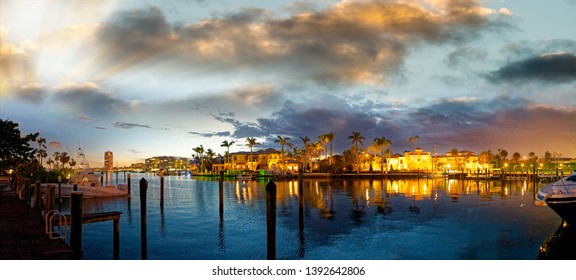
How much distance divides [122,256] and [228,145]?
13827 cm

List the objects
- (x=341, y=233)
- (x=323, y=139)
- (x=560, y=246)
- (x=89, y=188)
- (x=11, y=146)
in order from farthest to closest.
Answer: (x=323, y=139)
(x=89, y=188)
(x=11, y=146)
(x=341, y=233)
(x=560, y=246)

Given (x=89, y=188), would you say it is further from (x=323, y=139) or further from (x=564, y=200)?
(x=323, y=139)

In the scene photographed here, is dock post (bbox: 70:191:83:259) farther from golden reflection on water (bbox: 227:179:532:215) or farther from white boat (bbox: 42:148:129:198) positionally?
white boat (bbox: 42:148:129:198)

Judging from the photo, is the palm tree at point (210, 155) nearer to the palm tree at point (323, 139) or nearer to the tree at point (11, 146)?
the palm tree at point (323, 139)

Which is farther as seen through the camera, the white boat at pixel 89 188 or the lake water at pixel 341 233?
the white boat at pixel 89 188

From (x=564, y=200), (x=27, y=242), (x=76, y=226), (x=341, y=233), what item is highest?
(x=76, y=226)

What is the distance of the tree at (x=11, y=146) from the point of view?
34438 millimetres

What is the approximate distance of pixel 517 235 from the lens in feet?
76.7

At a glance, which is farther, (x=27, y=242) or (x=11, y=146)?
(x=11, y=146)

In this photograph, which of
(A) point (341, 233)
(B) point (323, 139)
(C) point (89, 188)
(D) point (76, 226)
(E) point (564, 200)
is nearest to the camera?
(D) point (76, 226)

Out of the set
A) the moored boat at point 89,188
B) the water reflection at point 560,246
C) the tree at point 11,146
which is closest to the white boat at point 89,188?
the moored boat at point 89,188

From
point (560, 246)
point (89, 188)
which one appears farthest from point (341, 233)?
point (89, 188)

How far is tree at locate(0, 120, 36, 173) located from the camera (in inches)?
1356

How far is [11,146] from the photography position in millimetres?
35219
